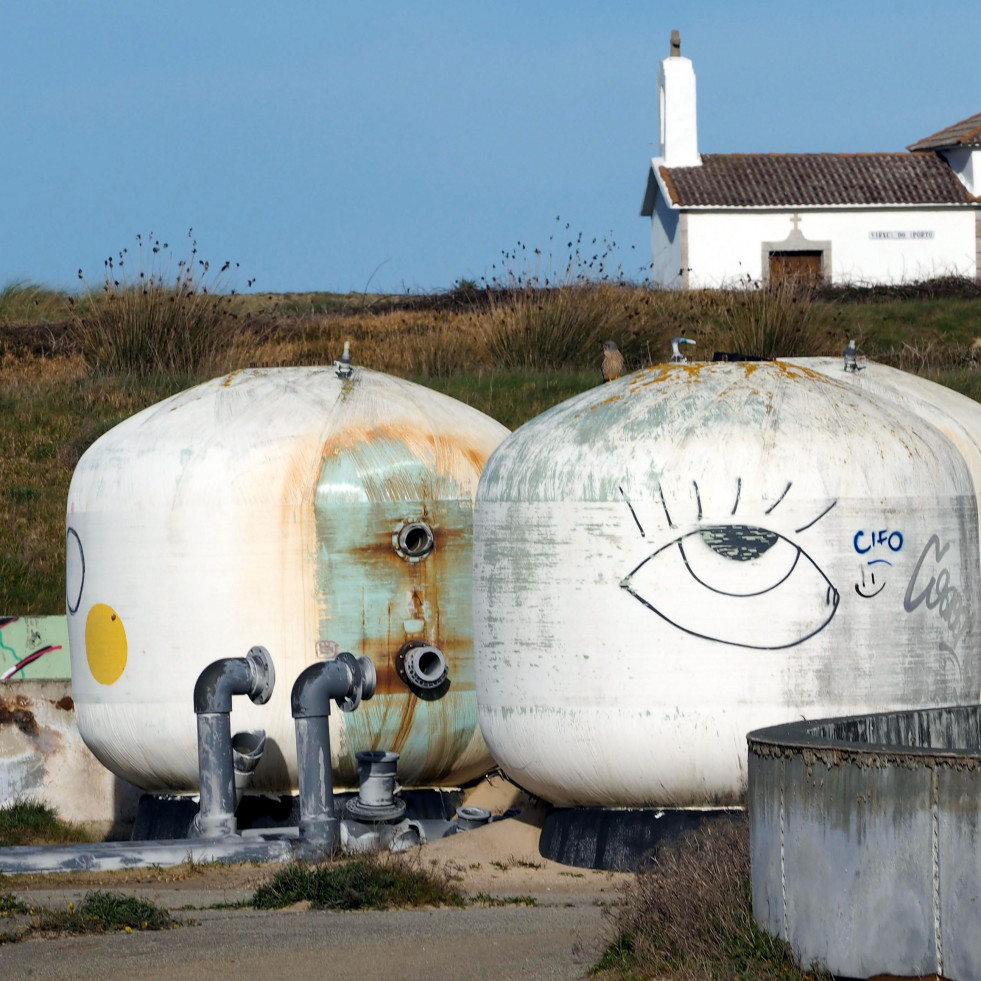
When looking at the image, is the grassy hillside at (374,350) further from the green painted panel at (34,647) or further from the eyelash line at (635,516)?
the eyelash line at (635,516)

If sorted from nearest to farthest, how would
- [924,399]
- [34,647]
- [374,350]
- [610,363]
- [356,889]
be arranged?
[356,889] → [924,399] → [610,363] → [34,647] → [374,350]

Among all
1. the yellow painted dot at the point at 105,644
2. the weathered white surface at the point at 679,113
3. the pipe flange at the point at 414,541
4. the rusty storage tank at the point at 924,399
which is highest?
the weathered white surface at the point at 679,113

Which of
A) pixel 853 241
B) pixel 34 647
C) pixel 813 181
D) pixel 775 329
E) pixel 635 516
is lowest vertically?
pixel 34 647

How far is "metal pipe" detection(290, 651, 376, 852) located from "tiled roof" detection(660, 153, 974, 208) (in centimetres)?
2885

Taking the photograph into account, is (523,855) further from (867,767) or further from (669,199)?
(669,199)

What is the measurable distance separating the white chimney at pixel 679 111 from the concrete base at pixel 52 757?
28.8 m

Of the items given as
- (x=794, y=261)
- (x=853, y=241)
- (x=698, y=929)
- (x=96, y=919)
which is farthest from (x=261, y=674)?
(x=853, y=241)

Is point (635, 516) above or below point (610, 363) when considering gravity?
below

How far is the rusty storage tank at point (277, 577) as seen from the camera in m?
10.2

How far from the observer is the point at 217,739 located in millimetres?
9648

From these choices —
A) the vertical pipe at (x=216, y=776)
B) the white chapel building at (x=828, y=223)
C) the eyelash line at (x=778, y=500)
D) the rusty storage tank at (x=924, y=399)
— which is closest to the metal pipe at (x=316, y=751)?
the vertical pipe at (x=216, y=776)

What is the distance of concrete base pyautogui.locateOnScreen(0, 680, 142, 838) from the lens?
12.7m

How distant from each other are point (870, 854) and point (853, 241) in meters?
33.5

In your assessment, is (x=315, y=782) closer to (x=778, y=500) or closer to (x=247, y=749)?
(x=247, y=749)
